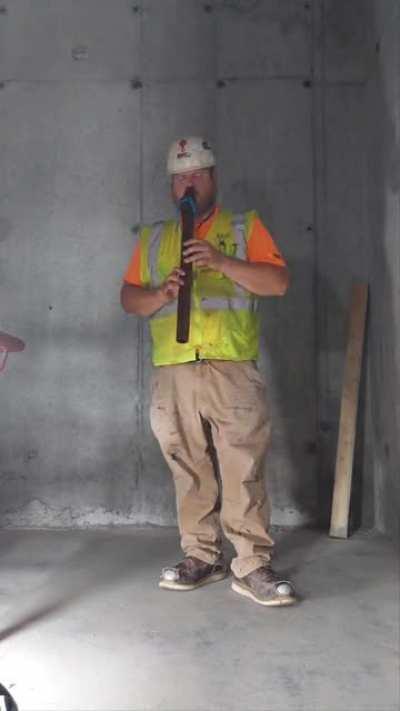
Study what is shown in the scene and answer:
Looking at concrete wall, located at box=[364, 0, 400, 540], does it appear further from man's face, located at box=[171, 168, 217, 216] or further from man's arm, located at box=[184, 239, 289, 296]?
man's face, located at box=[171, 168, 217, 216]

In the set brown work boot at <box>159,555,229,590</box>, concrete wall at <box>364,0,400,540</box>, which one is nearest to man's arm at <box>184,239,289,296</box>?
concrete wall at <box>364,0,400,540</box>

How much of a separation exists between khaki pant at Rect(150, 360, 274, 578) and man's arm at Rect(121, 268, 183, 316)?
20 cm

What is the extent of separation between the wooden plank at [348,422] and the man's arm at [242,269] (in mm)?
787

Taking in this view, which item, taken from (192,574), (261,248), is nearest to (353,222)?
(261,248)

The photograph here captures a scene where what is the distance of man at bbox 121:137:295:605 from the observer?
214 centimetres

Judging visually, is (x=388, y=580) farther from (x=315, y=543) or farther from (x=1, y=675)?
(x=1, y=675)

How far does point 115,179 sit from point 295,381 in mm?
1113

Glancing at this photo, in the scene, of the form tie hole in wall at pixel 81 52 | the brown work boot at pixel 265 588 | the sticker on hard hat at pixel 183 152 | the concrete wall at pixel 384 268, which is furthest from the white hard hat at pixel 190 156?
the brown work boot at pixel 265 588

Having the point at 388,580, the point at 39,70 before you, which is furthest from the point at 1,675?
the point at 39,70

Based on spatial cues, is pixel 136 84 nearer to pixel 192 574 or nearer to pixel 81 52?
pixel 81 52

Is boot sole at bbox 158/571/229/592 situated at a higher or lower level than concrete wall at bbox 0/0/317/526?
lower

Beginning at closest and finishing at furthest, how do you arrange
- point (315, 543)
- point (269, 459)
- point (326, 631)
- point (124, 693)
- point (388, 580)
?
1. point (124, 693)
2. point (326, 631)
3. point (388, 580)
4. point (315, 543)
5. point (269, 459)

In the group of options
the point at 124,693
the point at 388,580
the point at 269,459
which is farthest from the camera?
the point at 269,459

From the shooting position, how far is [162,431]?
2252 millimetres
